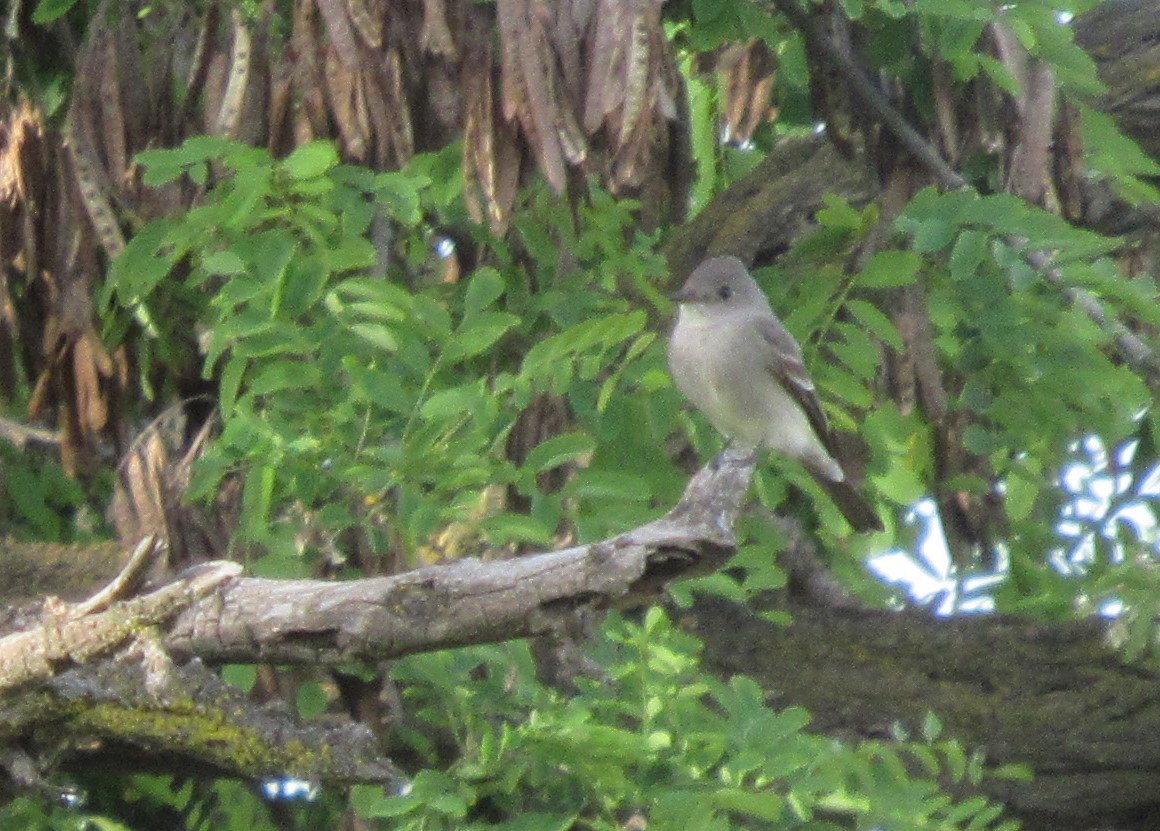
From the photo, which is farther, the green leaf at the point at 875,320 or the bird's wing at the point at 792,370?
the bird's wing at the point at 792,370

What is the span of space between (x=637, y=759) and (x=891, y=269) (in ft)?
4.22

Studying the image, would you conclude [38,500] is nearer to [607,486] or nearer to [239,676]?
[239,676]

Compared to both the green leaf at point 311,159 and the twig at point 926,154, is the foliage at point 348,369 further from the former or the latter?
the twig at point 926,154

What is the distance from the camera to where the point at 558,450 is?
12.7 feet

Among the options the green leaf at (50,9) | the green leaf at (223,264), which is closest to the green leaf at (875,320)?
the green leaf at (223,264)

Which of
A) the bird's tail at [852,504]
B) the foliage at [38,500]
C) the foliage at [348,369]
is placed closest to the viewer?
the foliage at [348,369]

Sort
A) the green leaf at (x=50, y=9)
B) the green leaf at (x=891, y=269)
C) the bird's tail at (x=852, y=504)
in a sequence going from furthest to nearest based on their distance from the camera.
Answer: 1. the bird's tail at (x=852, y=504)
2. the green leaf at (x=50, y=9)
3. the green leaf at (x=891, y=269)

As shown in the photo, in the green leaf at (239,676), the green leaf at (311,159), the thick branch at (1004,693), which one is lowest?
Result: the thick branch at (1004,693)

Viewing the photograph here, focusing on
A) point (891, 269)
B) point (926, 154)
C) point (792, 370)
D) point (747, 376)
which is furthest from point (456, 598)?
point (747, 376)

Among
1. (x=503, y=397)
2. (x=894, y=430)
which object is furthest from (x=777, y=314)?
(x=503, y=397)

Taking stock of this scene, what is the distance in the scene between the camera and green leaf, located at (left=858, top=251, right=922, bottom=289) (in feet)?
13.8

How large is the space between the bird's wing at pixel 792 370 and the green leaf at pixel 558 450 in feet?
2.61

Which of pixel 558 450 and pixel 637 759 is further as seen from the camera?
pixel 558 450

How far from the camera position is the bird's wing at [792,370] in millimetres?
4492
